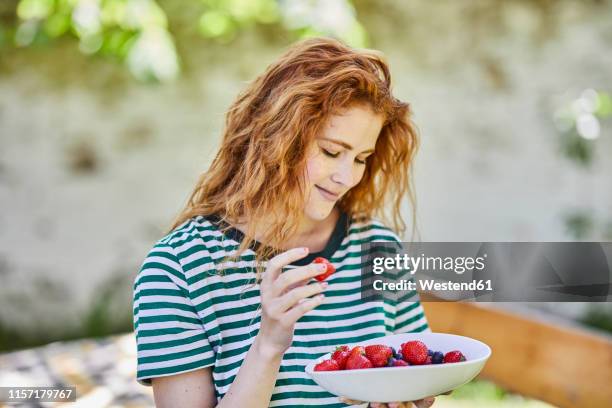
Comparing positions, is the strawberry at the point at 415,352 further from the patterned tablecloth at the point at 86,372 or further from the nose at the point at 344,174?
the patterned tablecloth at the point at 86,372

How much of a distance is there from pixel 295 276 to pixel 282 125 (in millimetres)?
420

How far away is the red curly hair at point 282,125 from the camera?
1428 millimetres

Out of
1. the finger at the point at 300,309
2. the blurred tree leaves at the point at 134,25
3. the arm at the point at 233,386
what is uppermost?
the blurred tree leaves at the point at 134,25

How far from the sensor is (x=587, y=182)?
13.4 ft

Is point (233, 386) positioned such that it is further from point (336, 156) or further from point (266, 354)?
point (336, 156)

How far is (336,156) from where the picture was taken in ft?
4.74

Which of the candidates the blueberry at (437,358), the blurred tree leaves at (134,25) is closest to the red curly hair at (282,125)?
the blueberry at (437,358)

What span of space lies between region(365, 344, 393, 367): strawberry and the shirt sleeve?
0.32 metres

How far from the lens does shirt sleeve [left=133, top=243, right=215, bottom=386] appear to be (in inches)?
52.6

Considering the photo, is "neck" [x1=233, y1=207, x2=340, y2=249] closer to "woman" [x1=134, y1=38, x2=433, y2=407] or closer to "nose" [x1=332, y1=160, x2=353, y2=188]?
"woman" [x1=134, y1=38, x2=433, y2=407]

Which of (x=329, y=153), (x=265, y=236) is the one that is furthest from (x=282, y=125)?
(x=265, y=236)

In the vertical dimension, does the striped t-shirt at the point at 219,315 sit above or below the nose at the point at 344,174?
below

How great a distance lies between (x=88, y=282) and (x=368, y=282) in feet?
8.72

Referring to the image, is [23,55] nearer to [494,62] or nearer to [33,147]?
[33,147]
